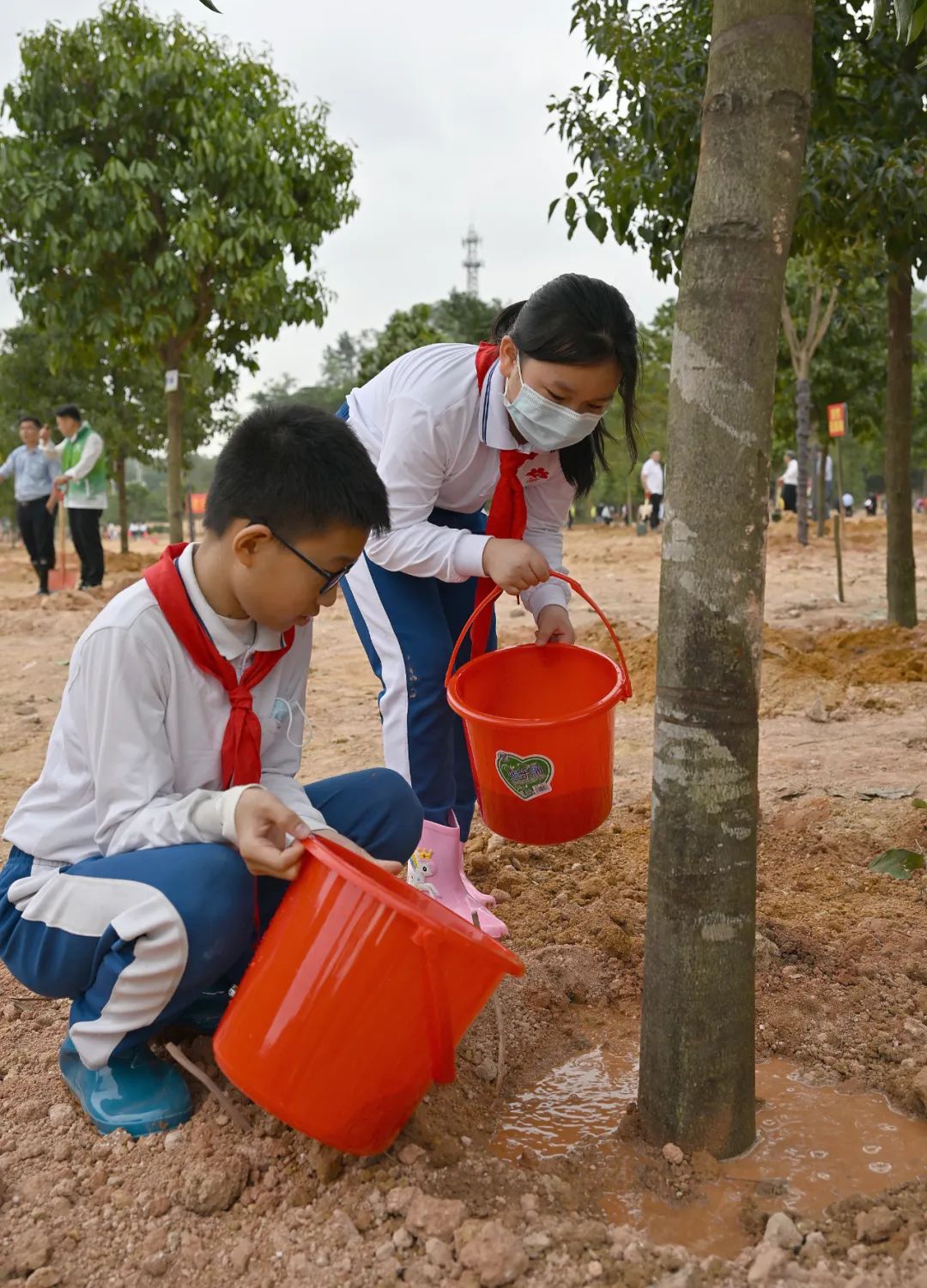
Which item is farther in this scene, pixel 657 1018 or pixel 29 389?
pixel 29 389

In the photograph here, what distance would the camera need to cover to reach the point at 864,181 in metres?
4.92

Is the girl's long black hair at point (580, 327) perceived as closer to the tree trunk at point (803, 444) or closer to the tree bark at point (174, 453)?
the tree bark at point (174, 453)

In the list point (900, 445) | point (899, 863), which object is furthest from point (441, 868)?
point (900, 445)

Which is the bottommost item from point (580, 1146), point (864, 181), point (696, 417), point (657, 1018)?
point (580, 1146)

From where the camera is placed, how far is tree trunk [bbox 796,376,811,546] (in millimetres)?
13211

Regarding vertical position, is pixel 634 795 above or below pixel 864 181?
below

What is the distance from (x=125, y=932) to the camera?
1.62 metres

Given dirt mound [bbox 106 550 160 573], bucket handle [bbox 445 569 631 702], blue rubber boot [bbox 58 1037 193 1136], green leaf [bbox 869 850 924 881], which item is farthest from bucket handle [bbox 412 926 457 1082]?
dirt mound [bbox 106 550 160 573]

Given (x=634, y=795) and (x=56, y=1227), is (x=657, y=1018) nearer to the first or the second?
(x=56, y=1227)

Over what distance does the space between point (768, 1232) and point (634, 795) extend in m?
2.14

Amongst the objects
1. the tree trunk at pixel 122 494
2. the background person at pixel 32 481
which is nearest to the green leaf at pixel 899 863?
the background person at pixel 32 481

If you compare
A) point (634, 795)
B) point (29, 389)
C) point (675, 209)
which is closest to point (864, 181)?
point (675, 209)

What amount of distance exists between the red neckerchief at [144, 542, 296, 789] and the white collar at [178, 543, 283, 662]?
0.5 inches

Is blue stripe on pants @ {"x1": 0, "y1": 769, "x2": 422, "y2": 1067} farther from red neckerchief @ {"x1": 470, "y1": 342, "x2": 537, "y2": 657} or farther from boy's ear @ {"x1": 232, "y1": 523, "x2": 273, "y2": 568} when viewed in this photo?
red neckerchief @ {"x1": 470, "y1": 342, "x2": 537, "y2": 657}
